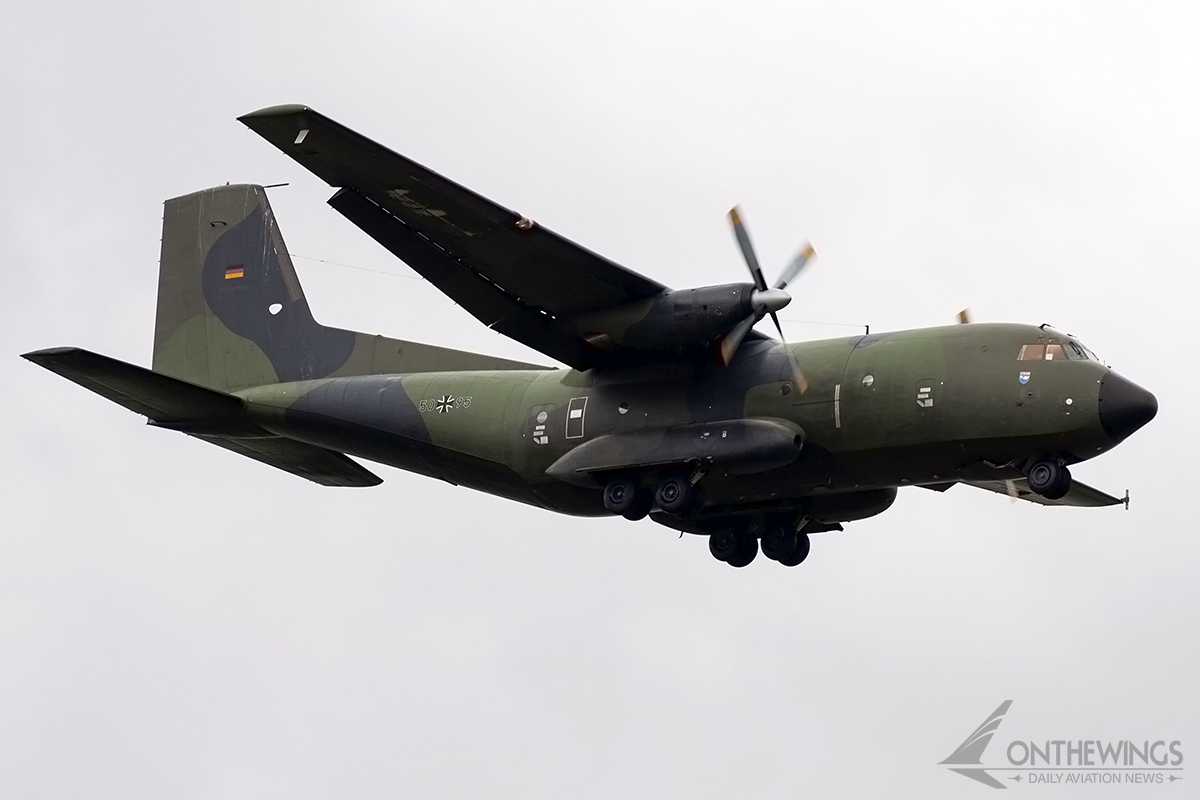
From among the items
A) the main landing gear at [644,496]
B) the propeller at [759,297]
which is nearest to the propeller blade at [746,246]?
the propeller at [759,297]

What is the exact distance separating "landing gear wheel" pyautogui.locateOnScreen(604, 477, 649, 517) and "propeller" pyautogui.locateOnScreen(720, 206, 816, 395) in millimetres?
2271

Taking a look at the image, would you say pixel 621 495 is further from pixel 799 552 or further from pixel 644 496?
pixel 799 552

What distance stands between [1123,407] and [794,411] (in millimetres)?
4473

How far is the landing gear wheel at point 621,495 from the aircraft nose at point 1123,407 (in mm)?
6668

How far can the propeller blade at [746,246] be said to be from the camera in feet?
80.8

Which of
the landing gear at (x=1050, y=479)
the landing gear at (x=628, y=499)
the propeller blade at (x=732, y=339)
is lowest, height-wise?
the landing gear at (x=628, y=499)

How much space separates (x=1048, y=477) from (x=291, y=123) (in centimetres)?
1109

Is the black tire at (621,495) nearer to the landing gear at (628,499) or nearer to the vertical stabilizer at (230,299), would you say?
the landing gear at (628,499)

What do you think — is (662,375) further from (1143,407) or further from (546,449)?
(1143,407)

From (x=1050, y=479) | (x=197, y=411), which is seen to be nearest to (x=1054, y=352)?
(x=1050, y=479)

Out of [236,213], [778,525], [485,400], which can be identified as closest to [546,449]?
[485,400]

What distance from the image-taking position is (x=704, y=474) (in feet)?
81.7

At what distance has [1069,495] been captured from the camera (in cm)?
2797

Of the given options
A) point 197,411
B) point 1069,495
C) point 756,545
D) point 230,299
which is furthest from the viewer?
point 230,299
